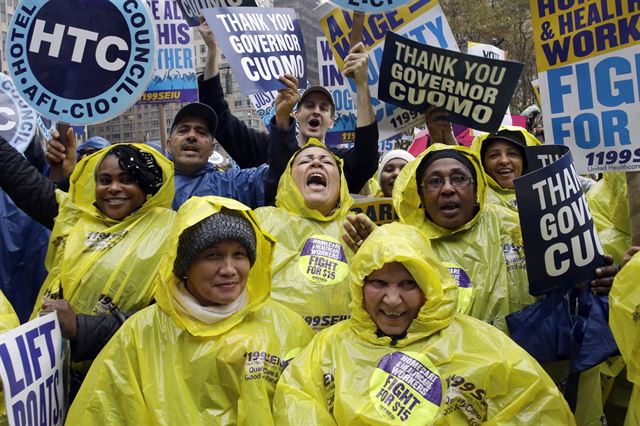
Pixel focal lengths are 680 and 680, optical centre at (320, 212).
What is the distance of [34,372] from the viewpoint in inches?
107

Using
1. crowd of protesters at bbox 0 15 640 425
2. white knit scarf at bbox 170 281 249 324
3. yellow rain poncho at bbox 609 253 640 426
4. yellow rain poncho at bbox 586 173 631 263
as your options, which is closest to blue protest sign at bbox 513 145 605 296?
crowd of protesters at bbox 0 15 640 425

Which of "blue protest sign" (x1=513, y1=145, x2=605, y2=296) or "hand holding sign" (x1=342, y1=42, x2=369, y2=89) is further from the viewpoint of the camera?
"hand holding sign" (x1=342, y1=42, x2=369, y2=89)

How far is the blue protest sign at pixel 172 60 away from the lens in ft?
22.9

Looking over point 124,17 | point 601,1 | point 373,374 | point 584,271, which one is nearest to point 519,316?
point 584,271

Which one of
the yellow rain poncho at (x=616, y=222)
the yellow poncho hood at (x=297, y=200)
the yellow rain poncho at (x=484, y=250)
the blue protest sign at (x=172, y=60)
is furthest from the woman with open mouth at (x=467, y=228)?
the blue protest sign at (x=172, y=60)

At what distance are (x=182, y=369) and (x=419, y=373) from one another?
969 millimetres

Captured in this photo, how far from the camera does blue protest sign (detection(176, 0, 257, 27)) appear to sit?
5.31m

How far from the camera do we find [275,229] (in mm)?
3744

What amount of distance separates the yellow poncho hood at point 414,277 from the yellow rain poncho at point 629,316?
0.61 metres

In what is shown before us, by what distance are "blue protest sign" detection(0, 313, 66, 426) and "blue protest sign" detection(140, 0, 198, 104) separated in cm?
444

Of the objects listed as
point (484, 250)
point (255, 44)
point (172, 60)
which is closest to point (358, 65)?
point (255, 44)

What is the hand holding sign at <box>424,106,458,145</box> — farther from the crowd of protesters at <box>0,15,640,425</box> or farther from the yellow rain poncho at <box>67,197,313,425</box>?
the yellow rain poncho at <box>67,197,313,425</box>

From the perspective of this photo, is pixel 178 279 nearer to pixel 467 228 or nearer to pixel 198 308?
pixel 198 308

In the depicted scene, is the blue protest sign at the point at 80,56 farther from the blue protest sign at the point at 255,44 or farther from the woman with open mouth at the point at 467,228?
the woman with open mouth at the point at 467,228
